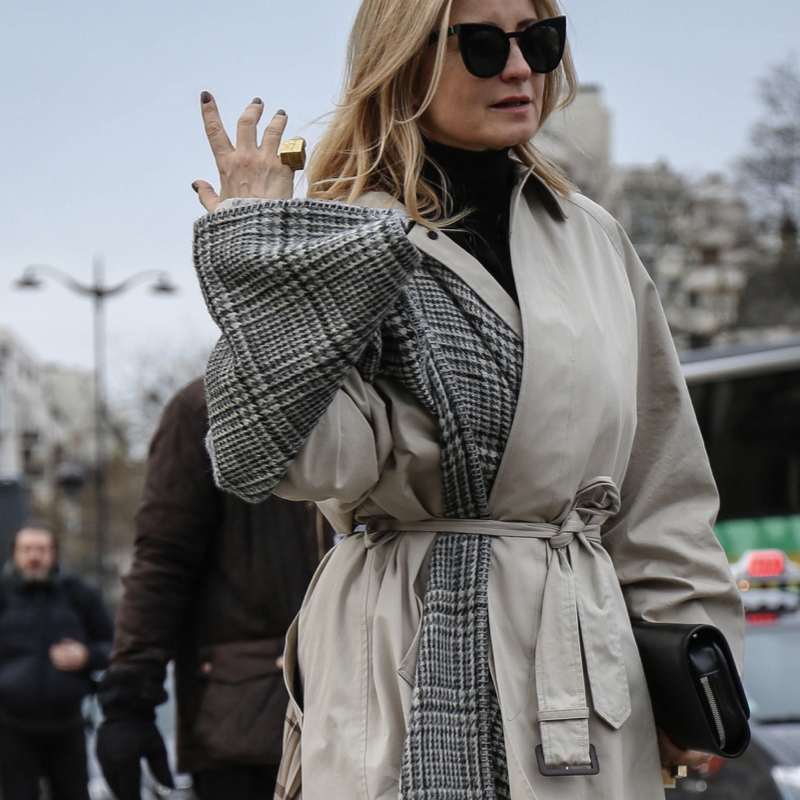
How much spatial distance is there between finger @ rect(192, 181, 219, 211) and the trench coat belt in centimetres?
54

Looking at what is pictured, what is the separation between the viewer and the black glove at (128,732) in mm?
2752

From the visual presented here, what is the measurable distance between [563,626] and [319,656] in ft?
1.24

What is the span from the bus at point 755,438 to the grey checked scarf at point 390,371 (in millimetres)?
11100

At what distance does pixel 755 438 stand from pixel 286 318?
11.8 meters

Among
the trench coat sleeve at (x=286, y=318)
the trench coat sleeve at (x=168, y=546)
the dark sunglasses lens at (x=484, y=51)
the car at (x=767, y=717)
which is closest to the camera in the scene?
the trench coat sleeve at (x=286, y=318)

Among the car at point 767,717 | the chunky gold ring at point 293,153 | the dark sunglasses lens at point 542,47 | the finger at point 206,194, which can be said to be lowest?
the car at point 767,717

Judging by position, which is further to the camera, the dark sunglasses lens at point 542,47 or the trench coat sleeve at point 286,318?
the dark sunglasses lens at point 542,47

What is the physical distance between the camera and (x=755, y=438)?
12.8 meters

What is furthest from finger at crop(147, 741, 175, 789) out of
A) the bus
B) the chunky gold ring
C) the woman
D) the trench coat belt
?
the bus

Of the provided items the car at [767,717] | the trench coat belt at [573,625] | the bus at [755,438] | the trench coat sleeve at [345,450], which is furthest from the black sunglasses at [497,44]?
the bus at [755,438]

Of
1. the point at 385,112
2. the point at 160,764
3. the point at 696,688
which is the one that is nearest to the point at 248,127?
the point at 385,112

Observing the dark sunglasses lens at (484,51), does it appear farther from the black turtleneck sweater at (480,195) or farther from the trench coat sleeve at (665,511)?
the trench coat sleeve at (665,511)

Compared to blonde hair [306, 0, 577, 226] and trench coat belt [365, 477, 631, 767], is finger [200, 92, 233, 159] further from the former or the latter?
trench coat belt [365, 477, 631, 767]

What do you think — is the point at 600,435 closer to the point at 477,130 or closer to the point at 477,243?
the point at 477,243
